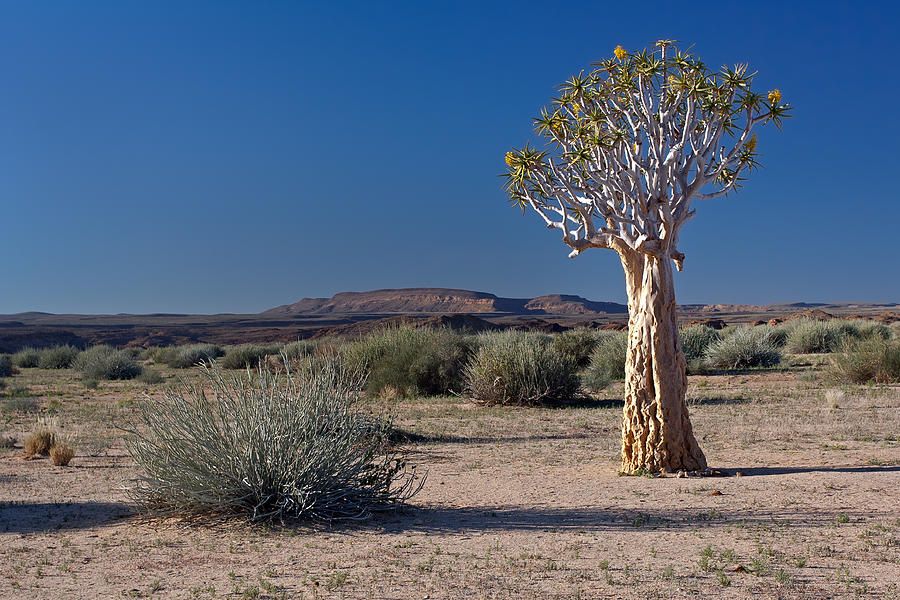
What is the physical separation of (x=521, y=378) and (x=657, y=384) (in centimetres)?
928

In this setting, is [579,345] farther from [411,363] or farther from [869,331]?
[869,331]

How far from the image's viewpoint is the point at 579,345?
2903 cm

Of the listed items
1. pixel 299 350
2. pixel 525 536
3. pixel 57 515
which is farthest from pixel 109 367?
pixel 525 536

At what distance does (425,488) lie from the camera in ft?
29.9

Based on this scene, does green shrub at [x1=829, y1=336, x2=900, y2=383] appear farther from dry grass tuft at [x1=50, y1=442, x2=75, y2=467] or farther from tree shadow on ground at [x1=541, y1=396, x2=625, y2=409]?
dry grass tuft at [x1=50, y1=442, x2=75, y2=467]

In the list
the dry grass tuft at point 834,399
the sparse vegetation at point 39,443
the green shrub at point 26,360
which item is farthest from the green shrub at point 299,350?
the green shrub at point 26,360

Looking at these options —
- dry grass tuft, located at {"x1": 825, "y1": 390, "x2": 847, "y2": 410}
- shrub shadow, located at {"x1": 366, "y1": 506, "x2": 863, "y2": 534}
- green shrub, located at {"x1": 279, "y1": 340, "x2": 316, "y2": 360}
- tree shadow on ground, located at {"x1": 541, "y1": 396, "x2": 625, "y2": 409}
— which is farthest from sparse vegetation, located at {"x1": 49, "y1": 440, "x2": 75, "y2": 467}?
dry grass tuft, located at {"x1": 825, "y1": 390, "x2": 847, "y2": 410}

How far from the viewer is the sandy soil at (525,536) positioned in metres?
5.43

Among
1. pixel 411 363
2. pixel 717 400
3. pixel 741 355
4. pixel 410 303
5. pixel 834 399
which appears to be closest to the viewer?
pixel 834 399

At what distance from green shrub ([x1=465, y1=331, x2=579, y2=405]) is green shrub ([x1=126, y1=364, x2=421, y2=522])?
1092 cm

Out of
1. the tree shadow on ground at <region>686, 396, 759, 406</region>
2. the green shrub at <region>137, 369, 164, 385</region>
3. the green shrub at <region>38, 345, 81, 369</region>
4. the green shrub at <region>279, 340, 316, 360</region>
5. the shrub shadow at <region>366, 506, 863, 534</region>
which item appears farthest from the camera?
the green shrub at <region>38, 345, 81, 369</region>

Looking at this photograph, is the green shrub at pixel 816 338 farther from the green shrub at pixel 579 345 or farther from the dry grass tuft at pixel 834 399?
the dry grass tuft at pixel 834 399

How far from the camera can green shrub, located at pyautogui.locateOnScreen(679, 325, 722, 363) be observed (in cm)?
2762

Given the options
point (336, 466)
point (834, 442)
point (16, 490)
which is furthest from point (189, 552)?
point (834, 442)
